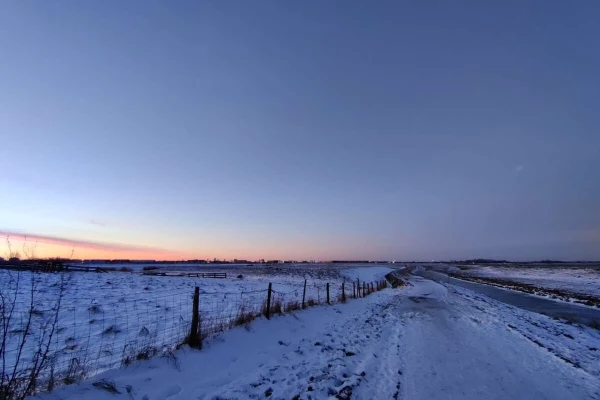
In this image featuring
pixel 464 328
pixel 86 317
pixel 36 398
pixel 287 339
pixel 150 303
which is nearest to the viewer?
pixel 36 398

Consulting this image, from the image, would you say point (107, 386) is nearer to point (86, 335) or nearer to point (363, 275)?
point (86, 335)

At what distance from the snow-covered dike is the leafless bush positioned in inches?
17.2

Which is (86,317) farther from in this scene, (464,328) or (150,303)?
(464,328)

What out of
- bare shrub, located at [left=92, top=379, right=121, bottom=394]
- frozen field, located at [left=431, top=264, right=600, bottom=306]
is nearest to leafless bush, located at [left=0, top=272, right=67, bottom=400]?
bare shrub, located at [left=92, top=379, right=121, bottom=394]

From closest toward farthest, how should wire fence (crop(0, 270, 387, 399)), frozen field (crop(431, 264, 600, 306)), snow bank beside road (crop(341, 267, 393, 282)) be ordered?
wire fence (crop(0, 270, 387, 399))
frozen field (crop(431, 264, 600, 306))
snow bank beside road (crop(341, 267, 393, 282))

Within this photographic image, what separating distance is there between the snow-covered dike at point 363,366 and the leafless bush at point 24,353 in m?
0.44

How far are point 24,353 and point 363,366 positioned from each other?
360 inches

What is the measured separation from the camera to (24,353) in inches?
358

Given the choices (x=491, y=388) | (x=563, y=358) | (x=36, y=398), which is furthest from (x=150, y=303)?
(x=563, y=358)

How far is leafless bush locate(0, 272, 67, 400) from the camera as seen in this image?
488cm

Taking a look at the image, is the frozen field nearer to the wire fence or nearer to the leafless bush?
the wire fence

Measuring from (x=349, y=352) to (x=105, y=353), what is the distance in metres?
6.71

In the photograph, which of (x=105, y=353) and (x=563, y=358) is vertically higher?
(x=105, y=353)

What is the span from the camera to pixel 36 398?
16.6 ft
